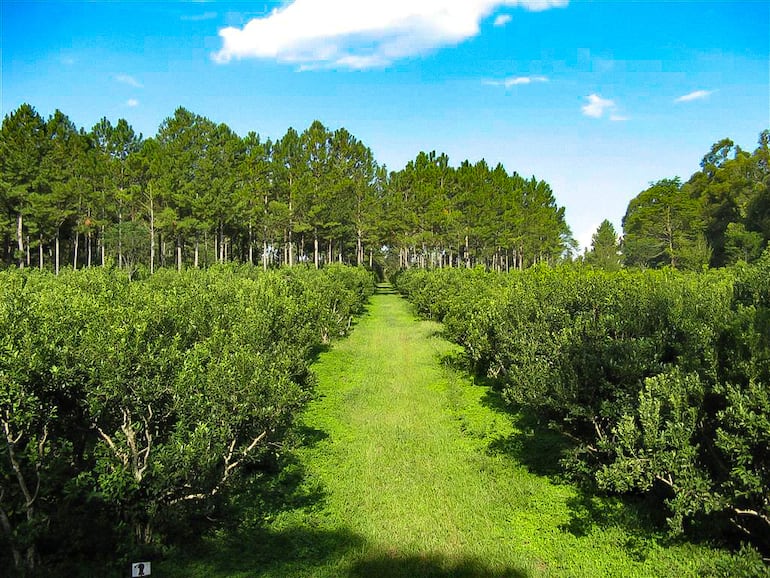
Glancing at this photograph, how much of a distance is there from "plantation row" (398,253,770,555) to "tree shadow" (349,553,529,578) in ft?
7.33

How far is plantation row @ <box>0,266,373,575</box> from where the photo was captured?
7148mm

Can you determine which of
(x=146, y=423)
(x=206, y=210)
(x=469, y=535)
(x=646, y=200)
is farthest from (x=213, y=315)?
(x=646, y=200)

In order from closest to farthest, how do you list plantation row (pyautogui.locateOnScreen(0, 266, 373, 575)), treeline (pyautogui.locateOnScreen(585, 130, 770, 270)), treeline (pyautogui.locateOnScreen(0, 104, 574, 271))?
plantation row (pyautogui.locateOnScreen(0, 266, 373, 575)) < treeline (pyautogui.locateOnScreen(0, 104, 574, 271)) < treeline (pyautogui.locateOnScreen(585, 130, 770, 270))

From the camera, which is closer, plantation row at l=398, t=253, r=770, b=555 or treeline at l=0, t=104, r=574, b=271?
plantation row at l=398, t=253, r=770, b=555

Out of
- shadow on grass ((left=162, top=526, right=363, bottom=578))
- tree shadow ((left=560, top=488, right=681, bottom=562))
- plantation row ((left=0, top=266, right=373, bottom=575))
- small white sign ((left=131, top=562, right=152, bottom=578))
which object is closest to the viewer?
small white sign ((left=131, top=562, right=152, bottom=578))

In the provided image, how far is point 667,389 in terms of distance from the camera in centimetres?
802

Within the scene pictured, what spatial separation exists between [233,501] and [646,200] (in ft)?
304

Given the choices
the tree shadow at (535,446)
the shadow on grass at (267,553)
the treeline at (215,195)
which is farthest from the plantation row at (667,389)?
the treeline at (215,195)

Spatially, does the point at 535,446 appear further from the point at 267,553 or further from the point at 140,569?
the point at 140,569

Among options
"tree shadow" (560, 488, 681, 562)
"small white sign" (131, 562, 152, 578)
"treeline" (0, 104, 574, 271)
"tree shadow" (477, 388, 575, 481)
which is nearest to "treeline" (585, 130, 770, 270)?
"treeline" (0, 104, 574, 271)

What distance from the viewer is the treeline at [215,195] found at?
4866 cm

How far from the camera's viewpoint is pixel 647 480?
822cm

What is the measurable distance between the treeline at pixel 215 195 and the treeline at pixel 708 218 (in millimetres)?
18740

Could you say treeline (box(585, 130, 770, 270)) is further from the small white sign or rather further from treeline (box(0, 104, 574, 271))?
the small white sign
